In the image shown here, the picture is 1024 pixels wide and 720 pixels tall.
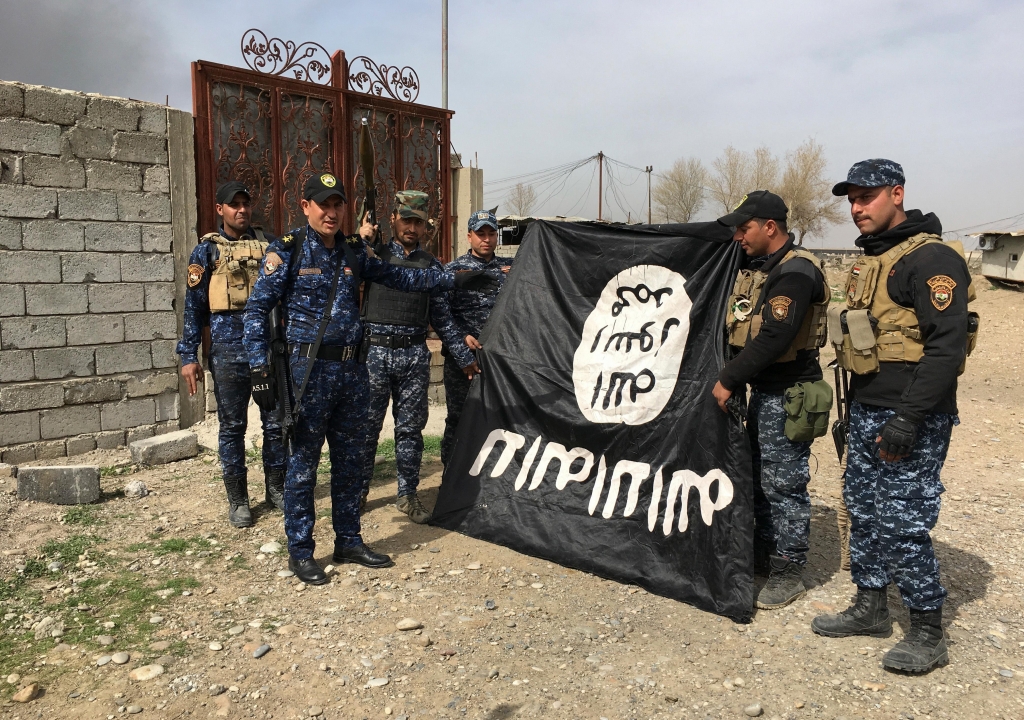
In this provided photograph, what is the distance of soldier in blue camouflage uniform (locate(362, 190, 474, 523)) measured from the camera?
14.6ft

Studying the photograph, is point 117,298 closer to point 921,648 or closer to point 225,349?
point 225,349

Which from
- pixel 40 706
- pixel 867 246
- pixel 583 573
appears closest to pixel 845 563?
pixel 583 573

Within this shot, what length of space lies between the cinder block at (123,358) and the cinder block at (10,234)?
3.16ft

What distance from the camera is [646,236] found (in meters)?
4.09

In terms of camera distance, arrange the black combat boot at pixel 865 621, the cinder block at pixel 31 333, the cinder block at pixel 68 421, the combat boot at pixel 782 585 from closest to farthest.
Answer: the black combat boot at pixel 865 621, the combat boot at pixel 782 585, the cinder block at pixel 31 333, the cinder block at pixel 68 421

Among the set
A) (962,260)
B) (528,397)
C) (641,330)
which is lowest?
(528,397)

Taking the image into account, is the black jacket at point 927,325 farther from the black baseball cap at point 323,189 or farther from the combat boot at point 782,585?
the black baseball cap at point 323,189

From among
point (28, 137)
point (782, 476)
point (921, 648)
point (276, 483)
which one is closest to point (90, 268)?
point (28, 137)

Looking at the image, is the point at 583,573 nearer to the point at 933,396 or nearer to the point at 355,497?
the point at 355,497

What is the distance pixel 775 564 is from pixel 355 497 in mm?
2138

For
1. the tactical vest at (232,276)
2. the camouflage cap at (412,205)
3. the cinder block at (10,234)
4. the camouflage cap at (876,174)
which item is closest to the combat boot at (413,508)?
the tactical vest at (232,276)

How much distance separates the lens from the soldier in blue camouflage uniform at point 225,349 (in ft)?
14.8

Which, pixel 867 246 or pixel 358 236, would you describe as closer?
pixel 867 246

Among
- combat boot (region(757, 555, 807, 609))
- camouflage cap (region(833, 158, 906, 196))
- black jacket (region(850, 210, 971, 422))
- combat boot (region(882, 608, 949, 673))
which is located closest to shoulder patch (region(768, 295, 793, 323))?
black jacket (region(850, 210, 971, 422))
